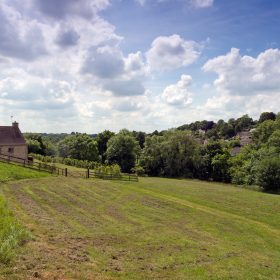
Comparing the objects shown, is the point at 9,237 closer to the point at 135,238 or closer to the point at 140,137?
the point at 135,238


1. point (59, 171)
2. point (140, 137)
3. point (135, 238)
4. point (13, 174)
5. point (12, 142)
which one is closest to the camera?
point (135, 238)

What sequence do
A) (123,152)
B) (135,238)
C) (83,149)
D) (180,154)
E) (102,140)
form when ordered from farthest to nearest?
(102,140) < (83,149) < (123,152) < (180,154) < (135,238)

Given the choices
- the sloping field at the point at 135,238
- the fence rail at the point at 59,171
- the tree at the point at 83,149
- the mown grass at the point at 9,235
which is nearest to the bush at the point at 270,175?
the fence rail at the point at 59,171

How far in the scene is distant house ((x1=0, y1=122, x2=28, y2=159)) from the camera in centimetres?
4494

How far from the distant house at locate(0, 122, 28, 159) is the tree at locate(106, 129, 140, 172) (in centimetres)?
3871

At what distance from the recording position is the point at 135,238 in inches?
591

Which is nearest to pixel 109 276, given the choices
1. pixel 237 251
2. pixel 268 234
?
pixel 237 251

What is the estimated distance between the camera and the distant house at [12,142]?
4494cm

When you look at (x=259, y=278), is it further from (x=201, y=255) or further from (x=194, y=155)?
(x=194, y=155)

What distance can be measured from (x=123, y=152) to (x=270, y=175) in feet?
136

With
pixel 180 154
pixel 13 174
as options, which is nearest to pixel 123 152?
pixel 180 154

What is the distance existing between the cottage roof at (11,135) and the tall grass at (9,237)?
106 feet

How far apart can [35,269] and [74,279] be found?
1.23m

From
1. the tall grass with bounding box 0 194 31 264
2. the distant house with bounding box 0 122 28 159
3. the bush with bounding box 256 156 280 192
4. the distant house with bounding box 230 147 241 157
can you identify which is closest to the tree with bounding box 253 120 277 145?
the distant house with bounding box 230 147 241 157
